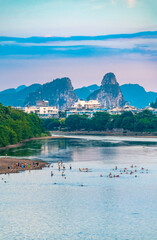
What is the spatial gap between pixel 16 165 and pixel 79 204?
32.1 metres

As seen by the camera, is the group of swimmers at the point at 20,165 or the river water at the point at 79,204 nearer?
the river water at the point at 79,204

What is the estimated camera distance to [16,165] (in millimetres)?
95438

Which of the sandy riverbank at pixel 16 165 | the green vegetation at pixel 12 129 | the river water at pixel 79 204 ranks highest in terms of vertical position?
the green vegetation at pixel 12 129

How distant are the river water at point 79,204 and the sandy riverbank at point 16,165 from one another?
3.10 metres

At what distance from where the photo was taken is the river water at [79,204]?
2144 inches

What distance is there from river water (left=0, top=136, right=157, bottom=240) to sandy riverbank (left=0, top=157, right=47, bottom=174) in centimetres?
310

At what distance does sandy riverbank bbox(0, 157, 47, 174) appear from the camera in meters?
90.4

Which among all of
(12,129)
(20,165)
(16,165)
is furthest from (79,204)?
(12,129)

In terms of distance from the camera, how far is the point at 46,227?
5594 centimetres

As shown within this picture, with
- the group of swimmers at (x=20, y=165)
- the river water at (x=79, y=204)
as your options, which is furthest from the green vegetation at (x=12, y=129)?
the river water at (x=79, y=204)

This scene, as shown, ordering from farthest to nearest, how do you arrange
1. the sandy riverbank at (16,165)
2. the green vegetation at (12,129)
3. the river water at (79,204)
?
1. the green vegetation at (12,129)
2. the sandy riverbank at (16,165)
3. the river water at (79,204)

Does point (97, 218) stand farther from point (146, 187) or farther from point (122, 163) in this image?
point (122, 163)

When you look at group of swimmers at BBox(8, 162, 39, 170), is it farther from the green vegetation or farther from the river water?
the green vegetation

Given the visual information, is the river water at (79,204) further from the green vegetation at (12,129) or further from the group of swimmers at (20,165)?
the green vegetation at (12,129)
